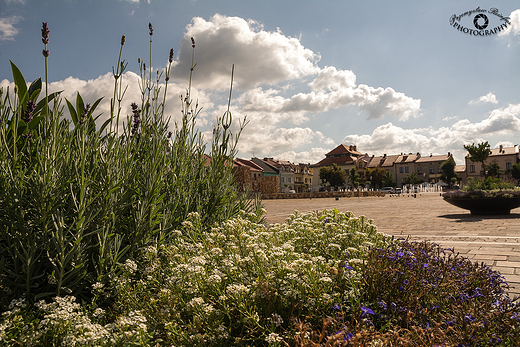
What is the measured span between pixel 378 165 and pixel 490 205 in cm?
7498

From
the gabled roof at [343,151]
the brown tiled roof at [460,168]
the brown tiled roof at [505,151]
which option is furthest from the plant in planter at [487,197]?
the brown tiled roof at [460,168]

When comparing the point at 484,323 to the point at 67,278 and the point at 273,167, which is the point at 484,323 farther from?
the point at 273,167

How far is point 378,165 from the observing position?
262 ft

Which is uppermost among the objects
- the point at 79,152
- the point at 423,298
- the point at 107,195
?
the point at 79,152

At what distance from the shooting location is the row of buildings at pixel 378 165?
229ft

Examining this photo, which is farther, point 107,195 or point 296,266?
point 107,195

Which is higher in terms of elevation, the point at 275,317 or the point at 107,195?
the point at 107,195

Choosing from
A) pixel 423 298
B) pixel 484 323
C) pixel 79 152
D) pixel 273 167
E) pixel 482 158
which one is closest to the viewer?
pixel 484 323

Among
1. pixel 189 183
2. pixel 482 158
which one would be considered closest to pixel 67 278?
pixel 189 183

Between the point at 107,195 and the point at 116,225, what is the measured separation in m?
0.43

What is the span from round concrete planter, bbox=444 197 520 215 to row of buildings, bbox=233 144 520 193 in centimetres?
5629

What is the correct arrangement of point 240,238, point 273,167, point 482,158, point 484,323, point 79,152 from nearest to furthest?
1. point 484,323
2. point 79,152
3. point 240,238
4. point 482,158
5. point 273,167

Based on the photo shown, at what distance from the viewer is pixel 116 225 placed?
99.7 inches

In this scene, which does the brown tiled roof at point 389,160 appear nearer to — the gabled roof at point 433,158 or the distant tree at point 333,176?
the gabled roof at point 433,158
